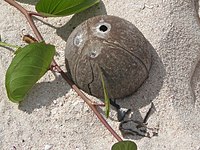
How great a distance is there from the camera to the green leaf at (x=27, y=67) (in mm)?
1672

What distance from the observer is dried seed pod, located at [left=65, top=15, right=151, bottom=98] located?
1.66 meters

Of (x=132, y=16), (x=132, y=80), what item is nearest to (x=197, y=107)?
(x=132, y=80)

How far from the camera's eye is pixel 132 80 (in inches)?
69.1

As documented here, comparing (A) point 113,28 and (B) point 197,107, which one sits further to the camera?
(B) point 197,107

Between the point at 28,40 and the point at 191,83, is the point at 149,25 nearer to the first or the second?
the point at 191,83

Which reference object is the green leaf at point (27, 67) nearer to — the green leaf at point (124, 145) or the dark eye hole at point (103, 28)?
the dark eye hole at point (103, 28)

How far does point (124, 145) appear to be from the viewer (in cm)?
159

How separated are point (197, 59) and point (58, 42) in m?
0.53

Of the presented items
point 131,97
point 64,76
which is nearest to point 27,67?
point 64,76

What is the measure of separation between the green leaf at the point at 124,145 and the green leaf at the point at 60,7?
1.73 feet

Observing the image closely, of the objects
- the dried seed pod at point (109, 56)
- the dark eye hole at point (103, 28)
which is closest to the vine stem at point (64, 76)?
the dried seed pod at point (109, 56)

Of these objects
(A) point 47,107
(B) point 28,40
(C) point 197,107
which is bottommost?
(C) point 197,107

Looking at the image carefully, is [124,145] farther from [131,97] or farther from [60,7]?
[60,7]

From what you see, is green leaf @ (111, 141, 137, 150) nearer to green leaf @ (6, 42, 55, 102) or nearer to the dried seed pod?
the dried seed pod
